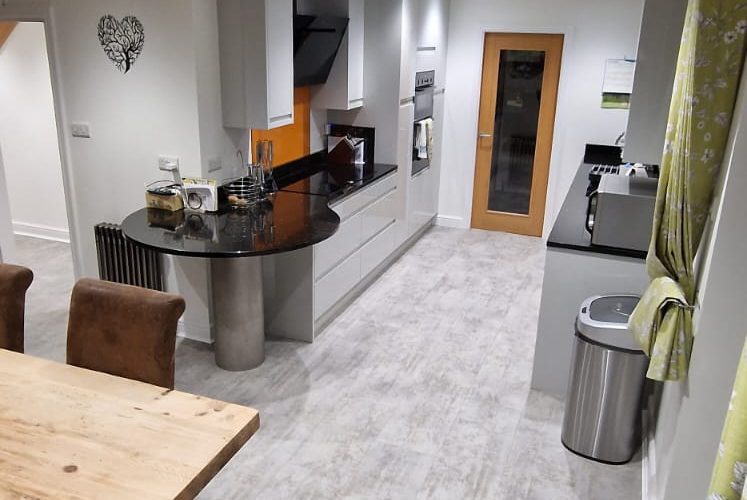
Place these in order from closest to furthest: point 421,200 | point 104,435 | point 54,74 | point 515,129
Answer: point 104,435 → point 54,74 → point 421,200 → point 515,129

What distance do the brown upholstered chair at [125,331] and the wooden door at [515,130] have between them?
4542 millimetres

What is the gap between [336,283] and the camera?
412cm

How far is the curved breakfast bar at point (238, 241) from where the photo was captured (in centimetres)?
295

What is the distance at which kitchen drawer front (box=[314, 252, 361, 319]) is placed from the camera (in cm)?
390

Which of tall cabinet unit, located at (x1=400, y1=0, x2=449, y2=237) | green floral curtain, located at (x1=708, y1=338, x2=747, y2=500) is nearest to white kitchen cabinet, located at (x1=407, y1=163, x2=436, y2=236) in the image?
tall cabinet unit, located at (x1=400, y1=0, x2=449, y2=237)

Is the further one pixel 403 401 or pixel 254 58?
pixel 254 58

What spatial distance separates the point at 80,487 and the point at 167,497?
0.21 m

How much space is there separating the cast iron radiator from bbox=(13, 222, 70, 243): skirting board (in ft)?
6.43

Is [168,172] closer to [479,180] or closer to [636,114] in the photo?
[636,114]

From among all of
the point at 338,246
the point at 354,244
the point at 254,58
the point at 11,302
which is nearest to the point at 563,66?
the point at 354,244

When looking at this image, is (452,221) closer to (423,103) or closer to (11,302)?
(423,103)

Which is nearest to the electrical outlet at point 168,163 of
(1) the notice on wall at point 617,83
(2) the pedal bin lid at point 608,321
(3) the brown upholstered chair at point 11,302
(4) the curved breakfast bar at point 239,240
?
(4) the curved breakfast bar at point 239,240

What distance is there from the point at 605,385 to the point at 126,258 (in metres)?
2.80

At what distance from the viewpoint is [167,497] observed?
1412 mm
